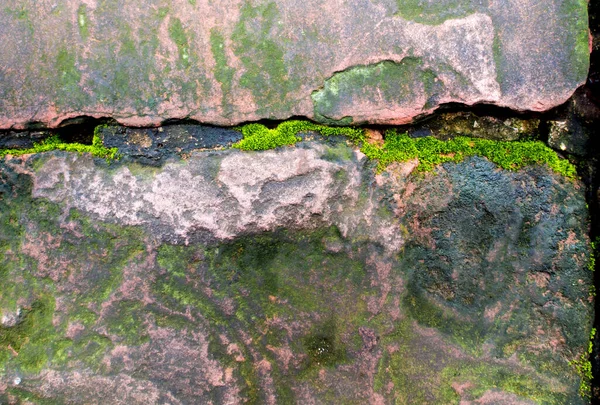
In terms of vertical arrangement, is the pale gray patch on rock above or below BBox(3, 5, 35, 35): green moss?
below

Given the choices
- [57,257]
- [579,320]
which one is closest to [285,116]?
[57,257]

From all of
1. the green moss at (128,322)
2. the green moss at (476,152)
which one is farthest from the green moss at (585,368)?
the green moss at (128,322)

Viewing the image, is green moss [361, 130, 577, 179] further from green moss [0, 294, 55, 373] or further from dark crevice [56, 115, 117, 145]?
green moss [0, 294, 55, 373]

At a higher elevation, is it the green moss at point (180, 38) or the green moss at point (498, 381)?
the green moss at point (180, 38)

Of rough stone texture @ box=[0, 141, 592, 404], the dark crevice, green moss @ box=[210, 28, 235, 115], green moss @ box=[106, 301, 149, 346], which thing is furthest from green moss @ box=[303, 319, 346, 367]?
the dark crevice

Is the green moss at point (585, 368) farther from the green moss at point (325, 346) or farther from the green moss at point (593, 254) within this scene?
the green moss at point (325, 346)

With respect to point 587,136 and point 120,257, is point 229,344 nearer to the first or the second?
point 120,257
